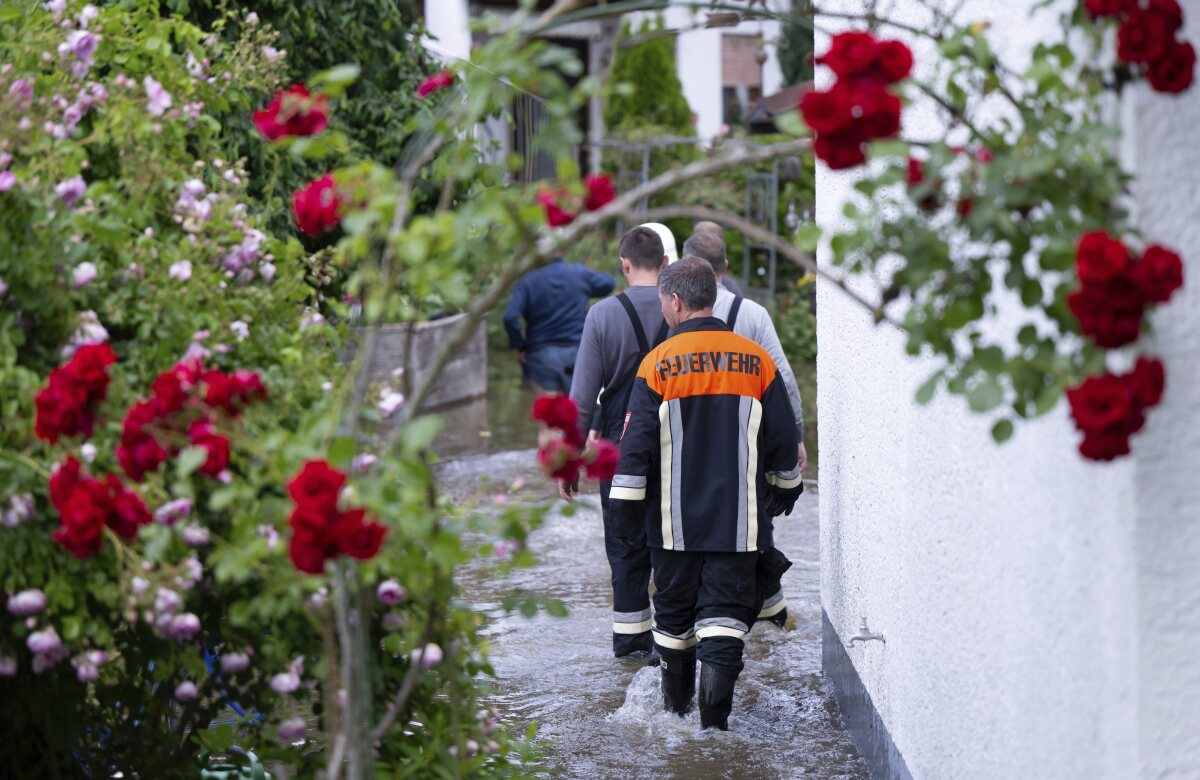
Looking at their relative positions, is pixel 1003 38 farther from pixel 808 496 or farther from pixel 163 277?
pixel 808 496

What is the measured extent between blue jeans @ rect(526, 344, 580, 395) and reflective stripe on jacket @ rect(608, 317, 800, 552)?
12.9ft

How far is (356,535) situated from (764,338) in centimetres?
397

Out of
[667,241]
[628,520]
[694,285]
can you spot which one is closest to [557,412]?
[694,285]

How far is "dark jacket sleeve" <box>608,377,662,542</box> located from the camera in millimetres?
4984

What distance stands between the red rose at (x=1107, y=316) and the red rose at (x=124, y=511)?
5.23 feet

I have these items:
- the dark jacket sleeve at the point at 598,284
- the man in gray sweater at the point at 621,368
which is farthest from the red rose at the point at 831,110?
the dark jacket sleeve at the point at 598,284

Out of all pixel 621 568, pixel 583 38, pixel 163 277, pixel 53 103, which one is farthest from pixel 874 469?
pixel 583 38

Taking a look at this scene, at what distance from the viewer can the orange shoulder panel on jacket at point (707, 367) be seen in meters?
4.93

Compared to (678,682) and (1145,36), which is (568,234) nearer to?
(1145,36)

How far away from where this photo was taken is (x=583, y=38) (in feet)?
77.9

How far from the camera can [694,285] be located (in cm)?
504

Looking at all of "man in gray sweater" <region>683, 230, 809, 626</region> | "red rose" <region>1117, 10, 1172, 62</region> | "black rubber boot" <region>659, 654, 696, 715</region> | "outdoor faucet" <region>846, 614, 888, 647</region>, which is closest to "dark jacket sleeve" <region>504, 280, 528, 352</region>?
"man in gray sweater" <region>683, 230, 809, 626</region>

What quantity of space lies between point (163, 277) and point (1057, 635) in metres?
1.97

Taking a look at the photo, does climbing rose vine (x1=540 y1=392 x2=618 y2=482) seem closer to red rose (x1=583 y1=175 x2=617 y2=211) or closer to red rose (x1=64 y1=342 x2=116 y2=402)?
red rose (x1=583 y1=175 x2=617 y2=211)
